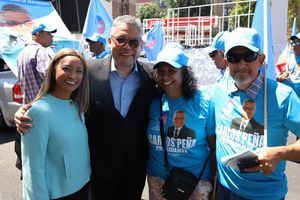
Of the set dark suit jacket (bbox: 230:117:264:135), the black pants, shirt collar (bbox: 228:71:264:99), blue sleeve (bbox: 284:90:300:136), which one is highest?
shirt collar (bbox: 228:71:264:99)

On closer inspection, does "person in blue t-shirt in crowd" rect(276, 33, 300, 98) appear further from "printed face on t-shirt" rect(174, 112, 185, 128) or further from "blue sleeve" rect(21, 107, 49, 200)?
"blue sleeve" rect(21, 107, 49, 200)

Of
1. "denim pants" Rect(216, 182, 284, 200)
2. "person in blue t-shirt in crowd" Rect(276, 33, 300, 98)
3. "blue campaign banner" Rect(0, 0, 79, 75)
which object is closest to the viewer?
"denim pants" Rect(216, 182, 284, 200)

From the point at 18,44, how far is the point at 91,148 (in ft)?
14.2

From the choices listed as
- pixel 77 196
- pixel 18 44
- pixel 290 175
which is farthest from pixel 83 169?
pixel 18 44

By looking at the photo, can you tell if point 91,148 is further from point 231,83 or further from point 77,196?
point 231,83

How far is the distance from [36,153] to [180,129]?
92cm

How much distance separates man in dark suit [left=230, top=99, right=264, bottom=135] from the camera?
2047 millimetres

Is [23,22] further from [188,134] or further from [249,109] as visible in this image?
[249,109]

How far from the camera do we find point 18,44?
6.29 m

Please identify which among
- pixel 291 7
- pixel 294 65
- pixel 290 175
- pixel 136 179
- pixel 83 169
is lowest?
pixel 290 175

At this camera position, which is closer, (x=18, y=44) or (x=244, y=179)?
(x=244, y=179)

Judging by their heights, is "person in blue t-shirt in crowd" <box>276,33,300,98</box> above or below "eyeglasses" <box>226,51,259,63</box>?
below

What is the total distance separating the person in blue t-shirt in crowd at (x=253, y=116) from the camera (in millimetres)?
1996

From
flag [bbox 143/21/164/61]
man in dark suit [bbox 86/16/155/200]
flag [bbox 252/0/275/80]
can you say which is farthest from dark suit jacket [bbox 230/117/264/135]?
flag [bbox 143/21/164/61]
